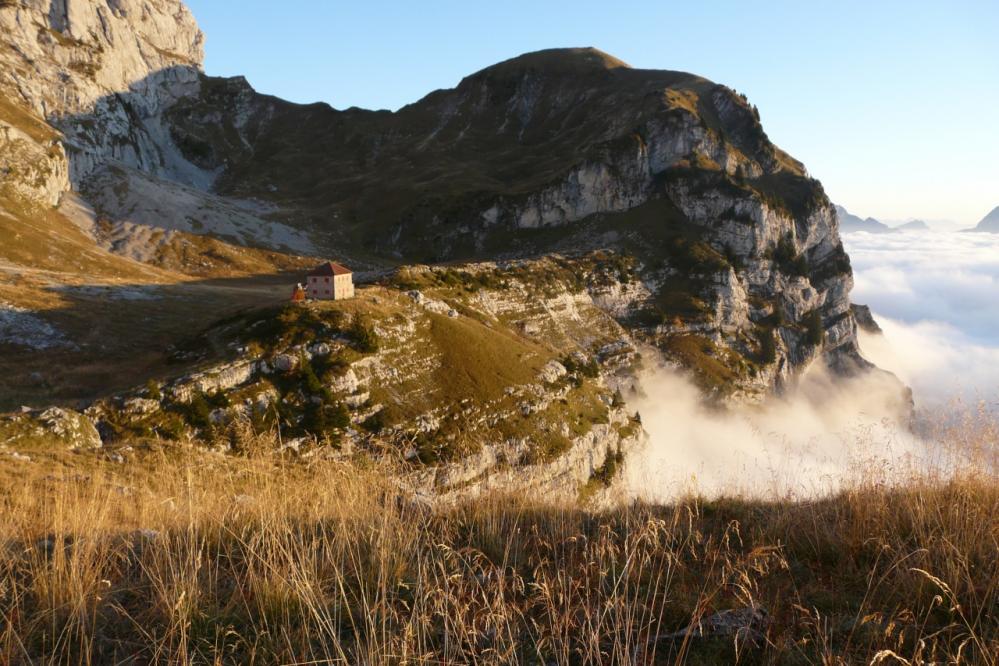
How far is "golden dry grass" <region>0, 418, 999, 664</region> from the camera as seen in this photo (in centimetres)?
455

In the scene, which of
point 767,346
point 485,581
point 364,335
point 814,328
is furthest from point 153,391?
point 814,328

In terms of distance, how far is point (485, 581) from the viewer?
623cm

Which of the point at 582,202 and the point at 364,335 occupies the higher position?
the point at 582,202

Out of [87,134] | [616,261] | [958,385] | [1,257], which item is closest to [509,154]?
[616,261]

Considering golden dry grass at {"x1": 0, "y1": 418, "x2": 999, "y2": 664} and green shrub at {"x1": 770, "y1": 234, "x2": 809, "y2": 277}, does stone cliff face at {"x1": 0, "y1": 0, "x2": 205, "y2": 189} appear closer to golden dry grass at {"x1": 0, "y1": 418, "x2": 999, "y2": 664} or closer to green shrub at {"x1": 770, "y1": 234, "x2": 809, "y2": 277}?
golden dry grass at {"x1": 0, "y1": 418, "x2": 999, "y2": 664}

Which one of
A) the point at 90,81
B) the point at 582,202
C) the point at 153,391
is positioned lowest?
the point at 153,391

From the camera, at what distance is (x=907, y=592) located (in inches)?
213

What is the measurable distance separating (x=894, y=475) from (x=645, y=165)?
486ft

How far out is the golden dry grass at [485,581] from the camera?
455 cm

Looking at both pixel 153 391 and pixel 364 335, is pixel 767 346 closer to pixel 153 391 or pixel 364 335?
pixel 364 335

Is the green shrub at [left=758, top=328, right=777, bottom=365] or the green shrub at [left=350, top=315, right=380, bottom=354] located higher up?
the green shrub at [left=350, top=315, right=380, bottom=354]

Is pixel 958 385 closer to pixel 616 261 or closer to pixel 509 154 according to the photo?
pixel 616 261

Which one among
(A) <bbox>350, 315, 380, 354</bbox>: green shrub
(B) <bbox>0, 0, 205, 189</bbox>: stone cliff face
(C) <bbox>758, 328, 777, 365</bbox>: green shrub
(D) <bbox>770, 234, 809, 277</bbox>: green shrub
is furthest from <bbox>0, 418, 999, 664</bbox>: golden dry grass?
(B) <bbox>0, 0, 205, 189</bbox>: stone cliff face

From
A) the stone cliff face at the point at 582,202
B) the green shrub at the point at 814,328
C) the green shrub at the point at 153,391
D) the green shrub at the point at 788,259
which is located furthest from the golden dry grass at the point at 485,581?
the green shrub at the point at 814,328
